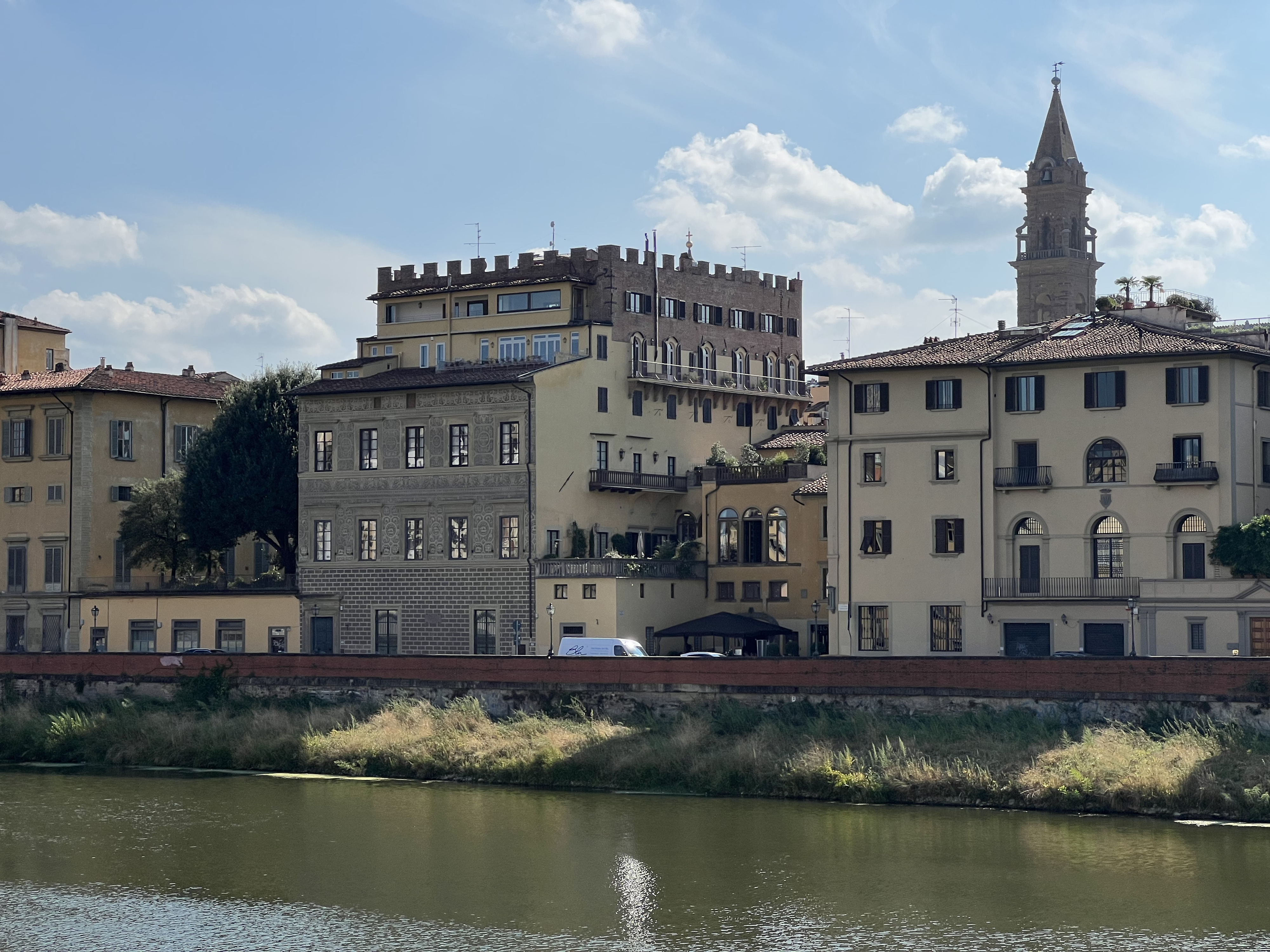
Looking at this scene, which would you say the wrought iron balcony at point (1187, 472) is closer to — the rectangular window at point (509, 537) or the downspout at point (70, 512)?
the rectangular window at point (509, 537)

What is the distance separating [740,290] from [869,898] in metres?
39.7

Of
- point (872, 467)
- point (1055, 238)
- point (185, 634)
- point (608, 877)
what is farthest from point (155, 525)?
point (1055, 238)

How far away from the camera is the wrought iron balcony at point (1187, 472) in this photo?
49.8 metres

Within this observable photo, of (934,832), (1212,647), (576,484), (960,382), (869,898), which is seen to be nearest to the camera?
(869,898)

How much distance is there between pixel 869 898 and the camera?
31.4 m

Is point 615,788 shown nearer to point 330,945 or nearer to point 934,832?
point 934,832

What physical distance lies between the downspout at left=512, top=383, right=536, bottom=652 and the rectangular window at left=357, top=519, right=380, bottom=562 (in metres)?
5.31

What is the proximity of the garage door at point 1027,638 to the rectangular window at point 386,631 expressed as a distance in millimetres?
18762

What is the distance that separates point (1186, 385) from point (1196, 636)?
6.26 metres

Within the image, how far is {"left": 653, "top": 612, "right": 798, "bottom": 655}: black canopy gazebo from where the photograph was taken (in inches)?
2261

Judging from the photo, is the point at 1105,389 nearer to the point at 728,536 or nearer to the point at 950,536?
the point at 950,536

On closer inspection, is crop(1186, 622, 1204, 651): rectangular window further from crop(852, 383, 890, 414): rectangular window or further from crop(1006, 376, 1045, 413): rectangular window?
crop(852, 383, 890, 414): rectangular window

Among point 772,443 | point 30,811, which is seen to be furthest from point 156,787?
point 772,443

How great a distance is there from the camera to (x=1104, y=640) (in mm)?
50625
